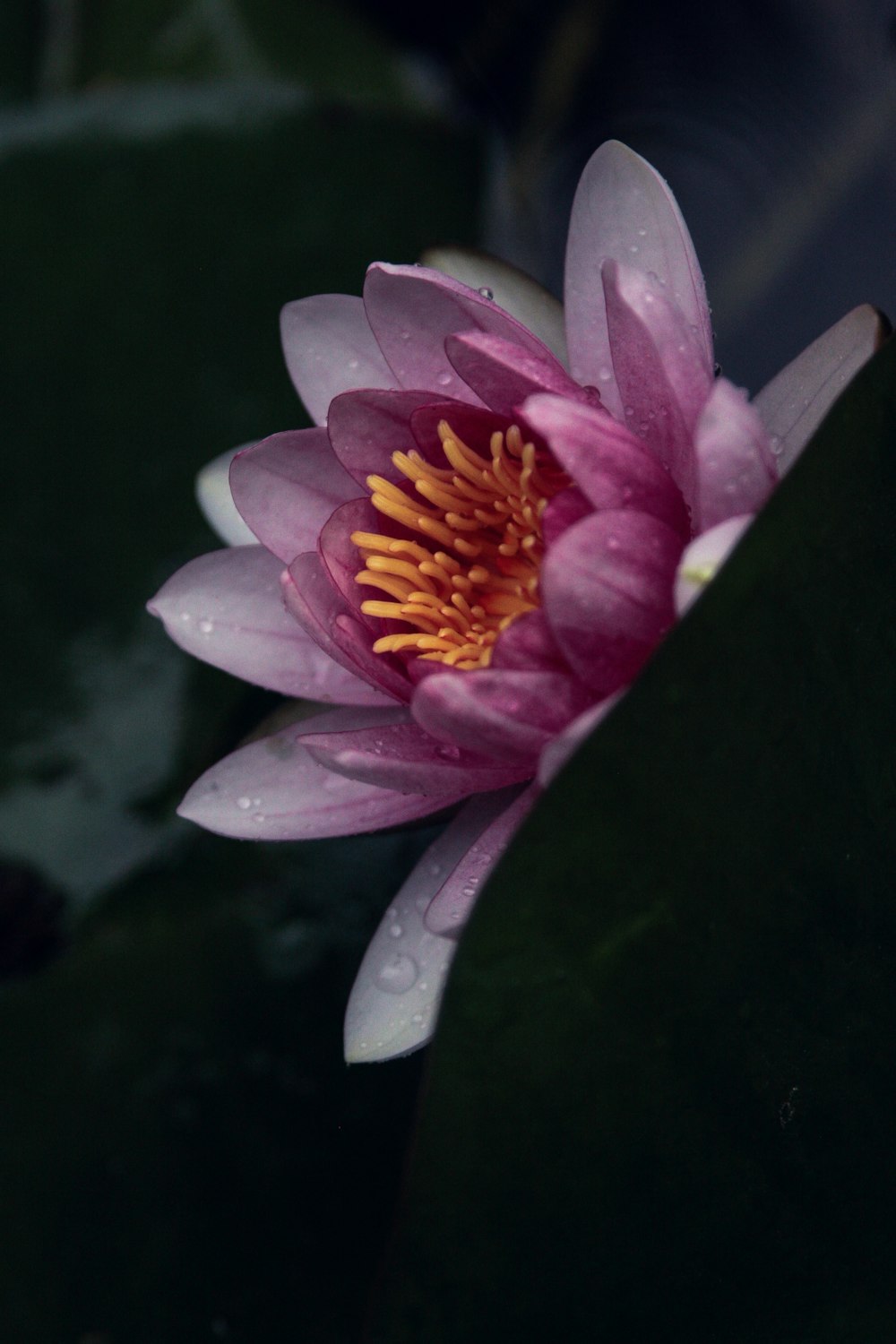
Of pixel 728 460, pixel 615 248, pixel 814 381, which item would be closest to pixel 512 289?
pixel 615 248

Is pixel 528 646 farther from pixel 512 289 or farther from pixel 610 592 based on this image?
pixel 512 289

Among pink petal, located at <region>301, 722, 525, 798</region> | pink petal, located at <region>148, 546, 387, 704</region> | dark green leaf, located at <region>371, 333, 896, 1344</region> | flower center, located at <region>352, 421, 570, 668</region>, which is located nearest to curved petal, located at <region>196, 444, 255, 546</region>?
pink petal, located at <region>148, 546, 387, 704</region>

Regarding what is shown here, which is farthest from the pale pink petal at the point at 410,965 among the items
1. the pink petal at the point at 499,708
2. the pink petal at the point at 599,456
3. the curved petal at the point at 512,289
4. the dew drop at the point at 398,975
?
the curved petal at the point at 512,289

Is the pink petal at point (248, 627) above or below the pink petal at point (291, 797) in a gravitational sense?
above

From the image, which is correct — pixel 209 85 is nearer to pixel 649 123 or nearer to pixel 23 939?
pixel 649 123

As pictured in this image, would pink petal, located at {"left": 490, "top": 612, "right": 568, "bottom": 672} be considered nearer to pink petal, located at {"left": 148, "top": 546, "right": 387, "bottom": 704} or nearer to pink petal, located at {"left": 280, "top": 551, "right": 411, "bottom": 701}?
pink petal, located at {"left": 280, "top": 551, "right": 411, "bottom": 701}

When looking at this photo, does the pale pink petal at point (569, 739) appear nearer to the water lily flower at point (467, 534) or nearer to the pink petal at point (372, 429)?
the water lily flower at point (467, 534)
